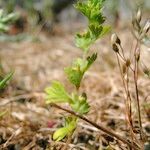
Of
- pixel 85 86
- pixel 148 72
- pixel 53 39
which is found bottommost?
pixel 53 39

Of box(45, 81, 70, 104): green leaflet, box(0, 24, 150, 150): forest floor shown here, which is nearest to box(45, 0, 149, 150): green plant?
box(45, 81, 70, 104): green leaflet

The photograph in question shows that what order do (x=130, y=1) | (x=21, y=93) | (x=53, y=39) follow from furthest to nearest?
1. (x=53, y=39)
2. (x=130, y=1)
3. (x=21, y=93)

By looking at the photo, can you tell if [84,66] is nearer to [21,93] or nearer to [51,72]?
[21,93]

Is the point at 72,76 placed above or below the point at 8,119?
above

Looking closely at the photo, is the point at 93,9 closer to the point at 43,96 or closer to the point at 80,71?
the point at 80,71

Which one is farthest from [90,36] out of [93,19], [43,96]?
[43,96]

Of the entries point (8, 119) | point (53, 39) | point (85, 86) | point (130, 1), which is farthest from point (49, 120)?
point (53, 39)

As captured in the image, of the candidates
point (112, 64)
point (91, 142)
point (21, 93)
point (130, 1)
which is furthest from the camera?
point (130, 1)
